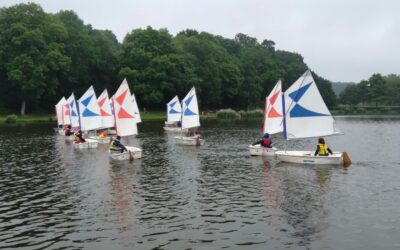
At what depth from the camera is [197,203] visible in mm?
23500

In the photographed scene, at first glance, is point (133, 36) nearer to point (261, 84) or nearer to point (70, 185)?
point (261, 84)

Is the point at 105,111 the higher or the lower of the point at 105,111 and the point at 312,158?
the higher

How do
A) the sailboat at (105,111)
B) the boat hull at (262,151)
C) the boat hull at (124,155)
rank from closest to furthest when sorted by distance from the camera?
the boat hull at (124,155), the boat hull at (262,151), the sailboat at (105,111)

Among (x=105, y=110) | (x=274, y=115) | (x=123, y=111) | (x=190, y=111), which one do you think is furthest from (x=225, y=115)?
(x=123, y=111)

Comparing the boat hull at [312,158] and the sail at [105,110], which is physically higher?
the sail at [105,110]

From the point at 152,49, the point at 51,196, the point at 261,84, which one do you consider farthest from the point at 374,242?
the point at 261,84

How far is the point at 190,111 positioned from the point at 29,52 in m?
55.8

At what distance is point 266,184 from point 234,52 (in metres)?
168

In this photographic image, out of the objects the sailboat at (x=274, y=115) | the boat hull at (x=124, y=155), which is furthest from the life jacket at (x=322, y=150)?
the boat hull at (x=124, y=155)

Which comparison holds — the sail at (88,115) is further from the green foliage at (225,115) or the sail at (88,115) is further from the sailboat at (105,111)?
the green foliage at (225,115)

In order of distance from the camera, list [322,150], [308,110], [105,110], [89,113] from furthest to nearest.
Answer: [105,110] → [89,113] → [308,110] → [322,150]

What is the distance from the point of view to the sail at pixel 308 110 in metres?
38.2

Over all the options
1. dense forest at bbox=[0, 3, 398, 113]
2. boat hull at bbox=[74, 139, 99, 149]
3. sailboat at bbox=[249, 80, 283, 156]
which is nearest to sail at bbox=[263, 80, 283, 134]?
sailboat at bbox=[249, 80, 283, 156]

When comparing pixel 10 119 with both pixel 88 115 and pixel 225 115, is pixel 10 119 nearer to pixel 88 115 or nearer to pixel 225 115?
pixel 88 115
